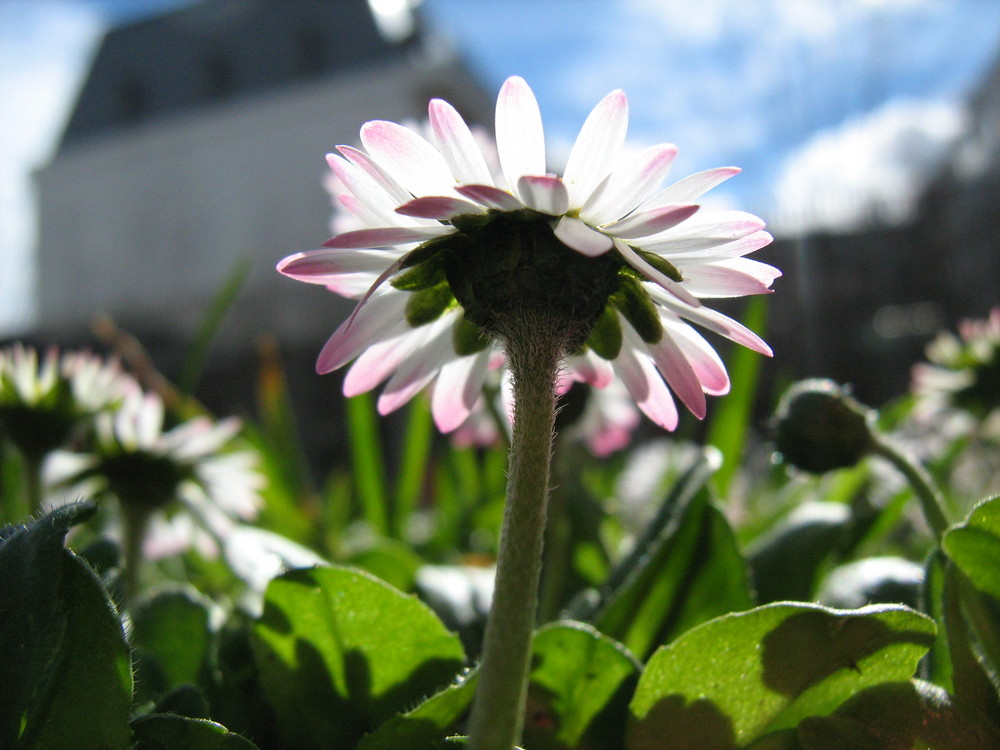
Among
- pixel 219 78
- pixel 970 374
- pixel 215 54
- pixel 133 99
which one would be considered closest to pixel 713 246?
pixel 970 374

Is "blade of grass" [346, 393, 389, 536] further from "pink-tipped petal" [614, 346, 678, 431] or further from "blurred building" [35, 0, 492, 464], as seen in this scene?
"blurred building" [35, 0, 492, 464]

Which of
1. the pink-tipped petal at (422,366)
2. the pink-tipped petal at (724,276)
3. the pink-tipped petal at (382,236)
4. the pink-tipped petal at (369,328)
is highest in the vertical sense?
the pink-tipped petal at (382,236)

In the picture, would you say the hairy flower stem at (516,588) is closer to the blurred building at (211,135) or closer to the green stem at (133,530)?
the green stem at (133,530)

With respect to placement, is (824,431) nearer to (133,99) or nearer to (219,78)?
(219,78)

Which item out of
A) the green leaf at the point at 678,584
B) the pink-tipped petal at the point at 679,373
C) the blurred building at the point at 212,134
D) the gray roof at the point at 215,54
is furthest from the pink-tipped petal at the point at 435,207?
the gray roof at the point at 215,54

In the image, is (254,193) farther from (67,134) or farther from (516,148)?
(516,148)

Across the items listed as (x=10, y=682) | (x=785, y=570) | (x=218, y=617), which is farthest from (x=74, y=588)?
(x=785, y=570)

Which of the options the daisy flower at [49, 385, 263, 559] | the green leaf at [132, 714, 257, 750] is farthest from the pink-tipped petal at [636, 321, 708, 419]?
the daisy flower at [49, 385, 263, 559]
